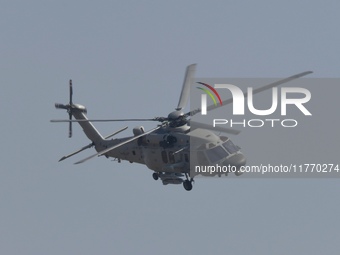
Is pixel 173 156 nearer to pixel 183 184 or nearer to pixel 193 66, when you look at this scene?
pixel 183 184

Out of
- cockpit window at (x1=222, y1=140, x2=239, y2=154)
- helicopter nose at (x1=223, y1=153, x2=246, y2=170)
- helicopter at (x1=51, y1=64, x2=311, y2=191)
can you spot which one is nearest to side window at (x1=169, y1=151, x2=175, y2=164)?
helicopter at (x1=51, y1=64, x2=311, y2=191)

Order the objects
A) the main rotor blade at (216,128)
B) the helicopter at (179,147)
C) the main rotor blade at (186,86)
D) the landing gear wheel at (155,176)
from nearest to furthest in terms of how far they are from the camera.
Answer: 1. the main rotor blade at (216,128)
2. the helicopter at (179,147)
3. the landing gear wheel at (155,176)
4. the main rotor blade at (186,86)

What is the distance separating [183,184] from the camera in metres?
81.4

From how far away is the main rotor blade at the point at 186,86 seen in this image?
275 ft

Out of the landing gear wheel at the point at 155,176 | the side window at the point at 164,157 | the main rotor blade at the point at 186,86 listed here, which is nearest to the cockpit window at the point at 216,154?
the side window at the point at 164,157

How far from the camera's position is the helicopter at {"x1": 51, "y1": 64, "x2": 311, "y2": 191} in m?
79.8

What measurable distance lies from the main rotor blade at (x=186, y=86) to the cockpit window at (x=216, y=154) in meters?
4.46

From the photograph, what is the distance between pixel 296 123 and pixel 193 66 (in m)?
9.93

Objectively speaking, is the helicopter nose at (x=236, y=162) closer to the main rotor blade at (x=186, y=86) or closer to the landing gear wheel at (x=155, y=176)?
the main rotor blade at (x=186, y=86)

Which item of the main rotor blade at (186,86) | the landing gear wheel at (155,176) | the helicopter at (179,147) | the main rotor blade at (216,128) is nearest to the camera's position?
the main rotor blade at (216,128)

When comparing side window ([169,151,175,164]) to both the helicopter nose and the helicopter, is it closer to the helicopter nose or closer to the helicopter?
the helicopter

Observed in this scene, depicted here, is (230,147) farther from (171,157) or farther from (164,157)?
(164,157)

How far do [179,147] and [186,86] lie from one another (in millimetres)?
5507

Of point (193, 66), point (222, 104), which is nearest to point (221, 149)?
point (222, 104)
